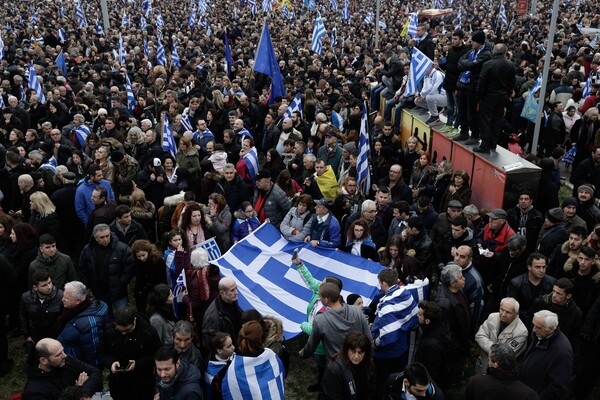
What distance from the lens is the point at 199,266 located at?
257 inches

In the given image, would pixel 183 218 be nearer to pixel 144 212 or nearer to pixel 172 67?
pixel 144 212

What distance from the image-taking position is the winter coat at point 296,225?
8039mm

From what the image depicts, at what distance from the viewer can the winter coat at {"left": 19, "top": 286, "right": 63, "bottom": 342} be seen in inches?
238

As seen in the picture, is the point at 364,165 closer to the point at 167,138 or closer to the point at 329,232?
the point at 329,232

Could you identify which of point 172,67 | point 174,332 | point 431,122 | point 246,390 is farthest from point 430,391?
point 172,67

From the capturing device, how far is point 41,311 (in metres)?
6.23

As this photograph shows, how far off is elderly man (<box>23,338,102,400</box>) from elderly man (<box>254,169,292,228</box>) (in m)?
4.03

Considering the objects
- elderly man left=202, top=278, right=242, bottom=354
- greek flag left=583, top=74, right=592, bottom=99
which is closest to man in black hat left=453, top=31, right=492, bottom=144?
greek flag left=583, top=74, right=592, bottom=99

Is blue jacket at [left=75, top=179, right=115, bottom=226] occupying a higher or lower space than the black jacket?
lower

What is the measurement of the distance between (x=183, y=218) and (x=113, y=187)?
2.60 meters

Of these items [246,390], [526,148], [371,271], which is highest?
[246,390]

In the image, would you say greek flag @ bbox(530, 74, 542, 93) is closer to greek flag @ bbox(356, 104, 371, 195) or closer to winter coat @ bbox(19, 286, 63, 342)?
greek flag @ bbox(356, 104, 371, 195)

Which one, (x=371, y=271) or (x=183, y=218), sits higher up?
(x=183, y=218)

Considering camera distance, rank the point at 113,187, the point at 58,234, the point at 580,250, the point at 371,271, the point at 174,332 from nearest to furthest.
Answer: the point at 174,332
the point at 580,250
the point at 371,271
the point at 58,234
the point at 113,187
